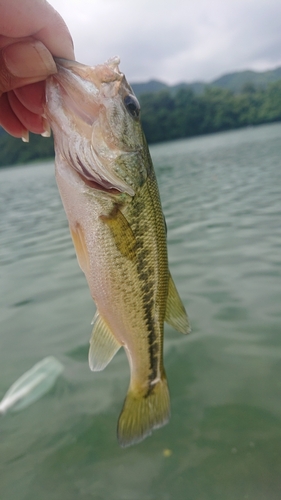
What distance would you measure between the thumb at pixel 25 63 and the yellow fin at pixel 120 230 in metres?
0.85

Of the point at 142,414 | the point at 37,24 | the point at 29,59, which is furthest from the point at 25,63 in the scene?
the point at 142,414

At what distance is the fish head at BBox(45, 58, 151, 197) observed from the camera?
6.93ft

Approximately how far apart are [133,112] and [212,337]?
2.91 metres

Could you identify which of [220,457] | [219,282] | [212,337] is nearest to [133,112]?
[220,457]

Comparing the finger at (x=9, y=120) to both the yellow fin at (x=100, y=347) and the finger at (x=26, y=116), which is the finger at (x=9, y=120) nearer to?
the finger at (x=26, y=116)

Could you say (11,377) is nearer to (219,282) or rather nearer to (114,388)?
(114,388)

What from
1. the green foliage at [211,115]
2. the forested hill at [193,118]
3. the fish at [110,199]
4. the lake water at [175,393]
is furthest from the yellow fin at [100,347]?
the green foliage at [211,115]

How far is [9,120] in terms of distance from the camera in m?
2.80

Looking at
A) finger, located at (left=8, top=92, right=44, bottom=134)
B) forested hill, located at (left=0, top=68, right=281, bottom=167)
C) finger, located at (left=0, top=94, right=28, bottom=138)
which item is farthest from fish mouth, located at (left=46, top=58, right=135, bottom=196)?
forested hill, located at (left=0, top=68, right=281, bottom=167)

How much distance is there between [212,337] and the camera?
441 centimetres

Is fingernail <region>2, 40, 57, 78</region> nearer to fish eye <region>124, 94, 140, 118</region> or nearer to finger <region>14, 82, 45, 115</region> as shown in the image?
finger <region>14, 82, 45, 115</region>

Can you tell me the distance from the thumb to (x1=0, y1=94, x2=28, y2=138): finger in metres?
0.35

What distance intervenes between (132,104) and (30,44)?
24.5 inches

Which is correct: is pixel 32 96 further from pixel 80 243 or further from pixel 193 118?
pixel 193 118
